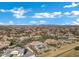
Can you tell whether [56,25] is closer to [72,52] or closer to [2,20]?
[72,52]

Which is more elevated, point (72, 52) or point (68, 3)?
point (68, 3)

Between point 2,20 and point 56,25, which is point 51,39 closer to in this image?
point 56,25

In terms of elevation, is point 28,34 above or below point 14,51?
above

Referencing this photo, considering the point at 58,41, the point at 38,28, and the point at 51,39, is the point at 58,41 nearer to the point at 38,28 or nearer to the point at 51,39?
the point at 51,39

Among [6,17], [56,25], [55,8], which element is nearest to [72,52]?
[56,25]

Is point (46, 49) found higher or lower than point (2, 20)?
lower

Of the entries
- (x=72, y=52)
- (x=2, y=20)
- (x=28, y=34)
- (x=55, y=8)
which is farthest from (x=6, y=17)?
(x=72, y=52)

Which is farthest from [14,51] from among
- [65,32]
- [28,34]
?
[65,32]

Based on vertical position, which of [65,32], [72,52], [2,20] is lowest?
[72,52]
